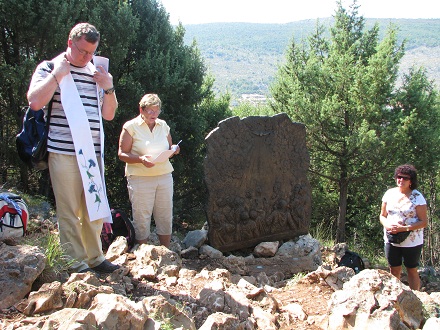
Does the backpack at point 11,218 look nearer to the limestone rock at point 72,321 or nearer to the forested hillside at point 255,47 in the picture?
the limestone rock at point 72,321

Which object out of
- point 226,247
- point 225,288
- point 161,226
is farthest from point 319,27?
point 225,288

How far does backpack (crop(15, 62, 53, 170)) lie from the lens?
338 centimetres

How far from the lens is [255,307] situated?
340cm

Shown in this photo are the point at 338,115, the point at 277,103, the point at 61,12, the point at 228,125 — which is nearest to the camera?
the point at 228,125

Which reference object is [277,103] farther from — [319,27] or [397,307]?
[397,307]

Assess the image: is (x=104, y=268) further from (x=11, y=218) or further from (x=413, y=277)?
(x=413, y=277)

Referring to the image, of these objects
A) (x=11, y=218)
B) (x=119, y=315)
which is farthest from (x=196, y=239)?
(x=119, y=315)

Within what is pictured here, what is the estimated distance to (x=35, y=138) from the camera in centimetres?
342

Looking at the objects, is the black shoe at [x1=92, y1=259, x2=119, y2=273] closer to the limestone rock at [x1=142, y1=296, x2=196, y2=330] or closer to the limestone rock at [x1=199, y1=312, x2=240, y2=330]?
the limestone rock at [x1=142, y1=296, x2=196, y2=330]

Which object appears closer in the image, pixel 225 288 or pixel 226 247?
pixel 225 288

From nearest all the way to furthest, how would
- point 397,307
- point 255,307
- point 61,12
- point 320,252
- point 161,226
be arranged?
point 397,307, point 255,307, point 161,226, point 320,252, point 61,12

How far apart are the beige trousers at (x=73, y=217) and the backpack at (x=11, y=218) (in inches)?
10.4

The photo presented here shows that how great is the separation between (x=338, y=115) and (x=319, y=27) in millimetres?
4159

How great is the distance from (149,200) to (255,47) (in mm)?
98317
